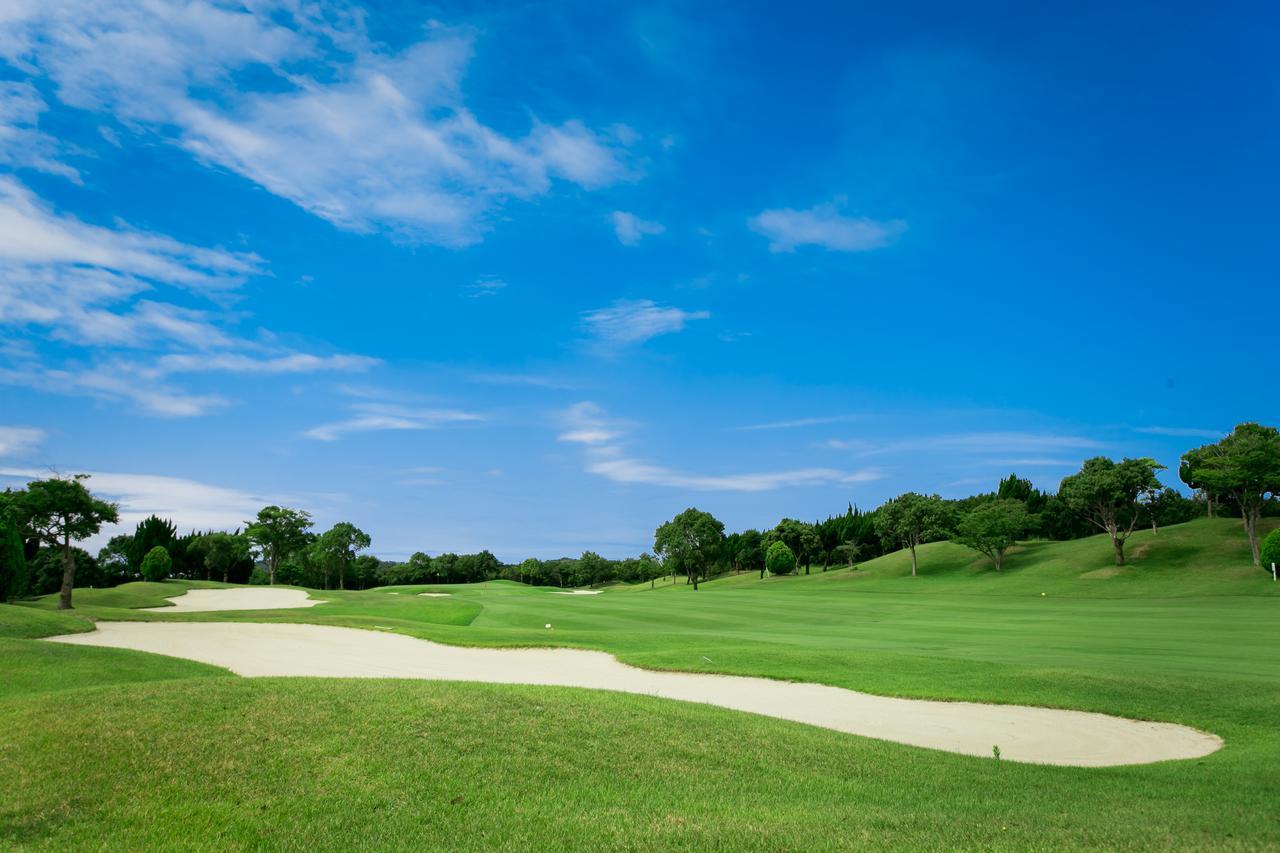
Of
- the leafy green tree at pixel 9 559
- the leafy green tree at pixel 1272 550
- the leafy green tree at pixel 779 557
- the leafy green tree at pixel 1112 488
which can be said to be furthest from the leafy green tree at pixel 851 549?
the leafy green tree at pixel 9 559

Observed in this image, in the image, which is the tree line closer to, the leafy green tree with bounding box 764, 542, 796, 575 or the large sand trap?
the leafy green tree with bounding box 764, 542, 796, 575

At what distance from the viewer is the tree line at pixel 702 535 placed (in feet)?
142

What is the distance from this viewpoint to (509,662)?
22594mm

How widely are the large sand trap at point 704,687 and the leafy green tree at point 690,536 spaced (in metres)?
76.0

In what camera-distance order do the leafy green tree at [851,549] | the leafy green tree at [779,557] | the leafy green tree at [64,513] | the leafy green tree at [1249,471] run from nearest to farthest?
the leafy green tree at [64,513] < the leafy green tree at [1249,471] < the leafy green tree at [779,557] < the leafy green tree at [851,549]

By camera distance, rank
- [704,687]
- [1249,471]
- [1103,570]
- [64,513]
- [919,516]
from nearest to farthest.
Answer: [704,687] → [64,513] → [1249,471] → [1103,570] → [919,516]

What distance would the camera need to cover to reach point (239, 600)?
53.6 m

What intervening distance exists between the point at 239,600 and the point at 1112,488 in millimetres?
72569

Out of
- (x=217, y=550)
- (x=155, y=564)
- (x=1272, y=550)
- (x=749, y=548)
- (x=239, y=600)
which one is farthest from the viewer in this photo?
(x=749, y=548)

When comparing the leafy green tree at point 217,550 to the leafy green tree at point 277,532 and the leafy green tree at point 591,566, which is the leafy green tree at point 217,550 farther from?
the leafy green tree at point 591,566

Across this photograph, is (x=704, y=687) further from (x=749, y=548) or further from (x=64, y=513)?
(x=749, y=548)

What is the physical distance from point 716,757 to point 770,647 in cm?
1538

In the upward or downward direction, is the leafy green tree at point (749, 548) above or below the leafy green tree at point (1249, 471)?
below

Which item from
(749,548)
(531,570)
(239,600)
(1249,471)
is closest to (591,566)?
(531,570)
